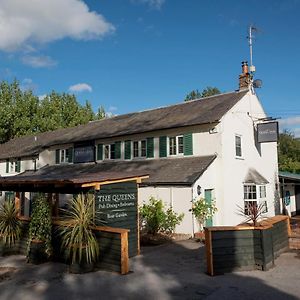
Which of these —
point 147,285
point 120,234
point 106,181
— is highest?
point 106,181

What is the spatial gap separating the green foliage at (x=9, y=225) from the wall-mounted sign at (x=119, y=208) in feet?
13.0

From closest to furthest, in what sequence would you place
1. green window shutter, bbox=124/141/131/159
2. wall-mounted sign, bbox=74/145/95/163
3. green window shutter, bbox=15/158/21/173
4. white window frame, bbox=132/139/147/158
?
white window frame, bbox=132/139/147/158
green window shutter, bbox=124/141/131/159
wall-mounted sign, bbox=74/145/95/163
green window shutter, bbox=15/158/21/173

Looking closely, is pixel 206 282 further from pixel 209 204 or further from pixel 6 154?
pixel 6 154

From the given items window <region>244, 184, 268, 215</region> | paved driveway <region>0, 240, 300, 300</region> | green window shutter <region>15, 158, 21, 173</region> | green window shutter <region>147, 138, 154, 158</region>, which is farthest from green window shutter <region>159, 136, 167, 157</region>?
green window shutter <region>15, 158, 21, 173</region>

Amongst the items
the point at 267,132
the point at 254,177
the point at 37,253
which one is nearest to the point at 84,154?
the point at 254,177

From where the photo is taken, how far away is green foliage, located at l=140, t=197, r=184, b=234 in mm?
16172

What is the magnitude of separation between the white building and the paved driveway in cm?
530

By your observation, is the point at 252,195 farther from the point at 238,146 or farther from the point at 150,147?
the point at 150,147

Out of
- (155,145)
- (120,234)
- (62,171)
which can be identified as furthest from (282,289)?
(62,171)

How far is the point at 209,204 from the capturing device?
1727 centimetres

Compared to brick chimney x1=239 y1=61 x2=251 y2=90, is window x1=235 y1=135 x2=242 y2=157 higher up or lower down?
lower down

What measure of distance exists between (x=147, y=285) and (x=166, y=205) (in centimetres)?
907

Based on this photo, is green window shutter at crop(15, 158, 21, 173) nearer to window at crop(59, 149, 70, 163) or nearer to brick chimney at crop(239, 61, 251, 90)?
window at crop(59, 149, 70, 163)

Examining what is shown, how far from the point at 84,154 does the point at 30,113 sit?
2314 cm
